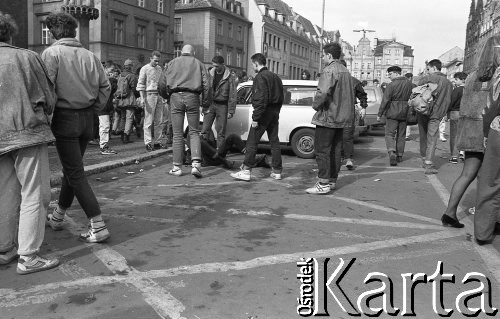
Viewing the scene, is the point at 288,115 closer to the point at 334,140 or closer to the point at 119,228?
the point at 334,140

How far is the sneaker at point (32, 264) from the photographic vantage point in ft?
12.0

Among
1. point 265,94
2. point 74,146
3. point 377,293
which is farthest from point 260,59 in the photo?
point 377,293

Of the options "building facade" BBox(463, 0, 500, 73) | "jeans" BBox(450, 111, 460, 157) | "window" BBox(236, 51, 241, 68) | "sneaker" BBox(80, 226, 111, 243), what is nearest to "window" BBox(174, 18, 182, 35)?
"window" BBox(236, 51, 241, 68)

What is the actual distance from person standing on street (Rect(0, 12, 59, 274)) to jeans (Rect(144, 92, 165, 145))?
653 cm

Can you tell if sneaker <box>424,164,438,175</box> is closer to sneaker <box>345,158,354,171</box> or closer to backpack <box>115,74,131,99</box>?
sneaker <box>345,158,354,171</box>

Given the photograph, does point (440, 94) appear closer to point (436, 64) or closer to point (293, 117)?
point (436, 64)

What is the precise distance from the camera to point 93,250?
13.8ft

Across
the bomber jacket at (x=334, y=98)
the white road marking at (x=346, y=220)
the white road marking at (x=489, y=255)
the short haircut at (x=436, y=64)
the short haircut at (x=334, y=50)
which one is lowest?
the white road marking at (x=489, y=255)

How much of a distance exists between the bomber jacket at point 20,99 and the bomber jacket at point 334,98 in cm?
403

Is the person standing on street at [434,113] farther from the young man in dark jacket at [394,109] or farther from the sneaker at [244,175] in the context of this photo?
the sneaker at [244,175]

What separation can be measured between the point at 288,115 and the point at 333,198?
14.8ft

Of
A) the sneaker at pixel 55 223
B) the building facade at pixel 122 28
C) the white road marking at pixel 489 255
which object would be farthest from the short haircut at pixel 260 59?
the building facade at pixel 122 28

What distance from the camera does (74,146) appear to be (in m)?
4.33

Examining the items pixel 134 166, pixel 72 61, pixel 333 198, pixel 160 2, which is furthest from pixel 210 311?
pixel 160 2
